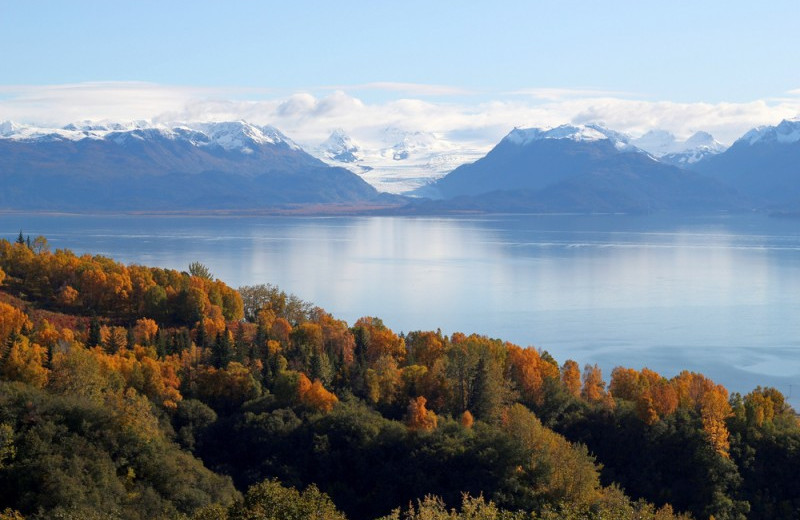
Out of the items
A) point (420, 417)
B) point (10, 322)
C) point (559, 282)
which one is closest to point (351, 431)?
point (420, 417)

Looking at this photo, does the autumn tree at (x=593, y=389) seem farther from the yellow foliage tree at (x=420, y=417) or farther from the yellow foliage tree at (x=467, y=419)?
the yellow foliage tree at (x=420, y=417)

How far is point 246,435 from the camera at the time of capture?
31875 mm

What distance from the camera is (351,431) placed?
31.1 metres

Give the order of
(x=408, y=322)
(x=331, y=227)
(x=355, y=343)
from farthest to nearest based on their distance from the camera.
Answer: (x=331, y=227) → (x=408, y=322) → (x=355, y=343)

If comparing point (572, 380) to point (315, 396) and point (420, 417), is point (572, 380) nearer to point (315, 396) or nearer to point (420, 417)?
point (420, 417)

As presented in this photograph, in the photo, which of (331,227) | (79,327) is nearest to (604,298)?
(79,327)

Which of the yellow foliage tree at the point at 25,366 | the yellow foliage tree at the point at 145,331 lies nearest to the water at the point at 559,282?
the yellow foliage tree at the point at 145,331

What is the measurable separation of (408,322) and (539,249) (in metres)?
A: 56.4

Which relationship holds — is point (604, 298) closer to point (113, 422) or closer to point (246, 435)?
point (246, 435)

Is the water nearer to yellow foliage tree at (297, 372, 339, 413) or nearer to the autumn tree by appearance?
the autumn tree

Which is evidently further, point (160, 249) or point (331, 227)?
point (331, 227)

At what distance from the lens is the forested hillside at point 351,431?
24.8 metres

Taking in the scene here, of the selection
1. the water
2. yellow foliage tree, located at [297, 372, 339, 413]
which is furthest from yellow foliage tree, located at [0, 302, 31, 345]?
the water

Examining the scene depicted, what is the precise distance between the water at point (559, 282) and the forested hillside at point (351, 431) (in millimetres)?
14958
